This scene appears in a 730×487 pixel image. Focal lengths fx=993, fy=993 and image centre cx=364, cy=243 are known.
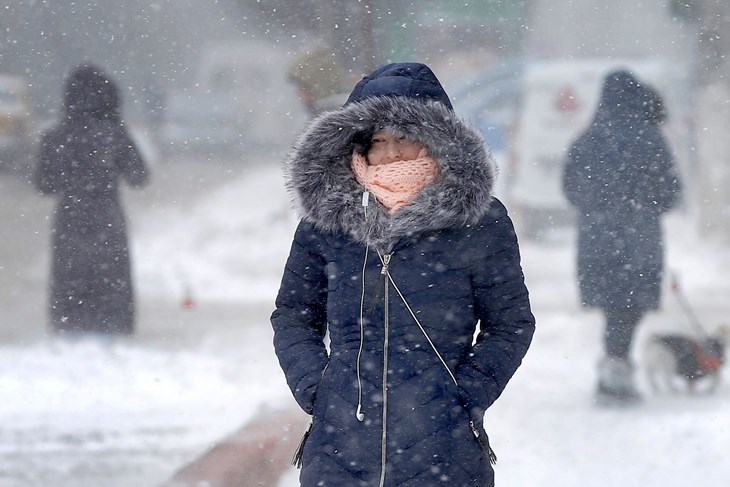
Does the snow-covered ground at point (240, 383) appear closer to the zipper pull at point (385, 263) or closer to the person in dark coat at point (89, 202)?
the person in dark coat at point (89, 202)

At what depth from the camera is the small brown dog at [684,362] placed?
155 inches

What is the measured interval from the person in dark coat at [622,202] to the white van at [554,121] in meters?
0.04

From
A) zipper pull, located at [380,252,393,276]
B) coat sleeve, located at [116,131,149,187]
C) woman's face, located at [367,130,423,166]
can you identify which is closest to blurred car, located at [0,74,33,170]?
coat sleeve, located at [116,131,149,187]

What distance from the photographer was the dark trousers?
155 inches

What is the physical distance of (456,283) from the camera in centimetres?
260

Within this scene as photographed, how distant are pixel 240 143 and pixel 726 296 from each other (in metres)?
2.04

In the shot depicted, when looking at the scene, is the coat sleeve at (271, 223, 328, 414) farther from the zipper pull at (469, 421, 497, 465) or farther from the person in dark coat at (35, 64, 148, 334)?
the person in dark coat at (35, 64, 148, 334)

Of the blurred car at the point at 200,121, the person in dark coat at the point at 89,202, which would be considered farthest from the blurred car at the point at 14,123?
the blurred car at the point at 200,121

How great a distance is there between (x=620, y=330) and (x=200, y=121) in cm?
189

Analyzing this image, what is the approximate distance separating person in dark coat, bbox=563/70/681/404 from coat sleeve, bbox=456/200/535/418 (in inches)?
54.0

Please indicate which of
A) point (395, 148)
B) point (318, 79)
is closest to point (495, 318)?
point (395, 148)

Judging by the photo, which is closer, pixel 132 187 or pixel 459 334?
pixel 459 334

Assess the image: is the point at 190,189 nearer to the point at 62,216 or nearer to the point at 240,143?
the point at 240,143

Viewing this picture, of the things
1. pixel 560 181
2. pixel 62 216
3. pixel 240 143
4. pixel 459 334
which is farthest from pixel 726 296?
pixel 62 216
